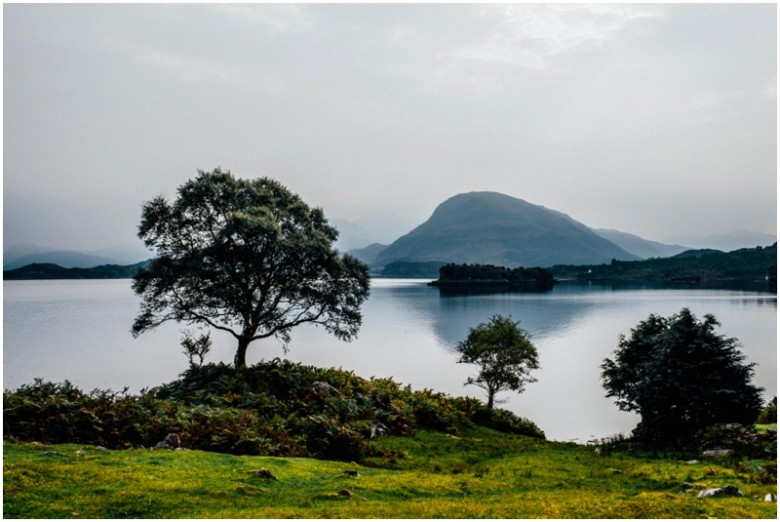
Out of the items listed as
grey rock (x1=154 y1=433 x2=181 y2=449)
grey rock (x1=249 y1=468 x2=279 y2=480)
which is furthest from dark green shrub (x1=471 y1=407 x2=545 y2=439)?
grey rock (x1=249 y1=468 x2=279 y2=480)

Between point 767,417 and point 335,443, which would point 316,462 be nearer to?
point 335,443

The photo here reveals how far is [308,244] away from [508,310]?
11289 cm

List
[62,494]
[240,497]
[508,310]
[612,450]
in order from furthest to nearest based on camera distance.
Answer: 1. [508,310]
2. [612,450]
3. [240,497]
4. [62,494]

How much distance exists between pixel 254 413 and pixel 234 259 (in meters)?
13.5

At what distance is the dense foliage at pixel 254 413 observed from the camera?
22438mm

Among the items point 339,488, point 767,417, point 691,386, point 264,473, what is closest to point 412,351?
point 767,417

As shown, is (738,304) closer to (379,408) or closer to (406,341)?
(406,341)

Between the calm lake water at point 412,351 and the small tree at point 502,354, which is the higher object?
the small tree at point 502,354

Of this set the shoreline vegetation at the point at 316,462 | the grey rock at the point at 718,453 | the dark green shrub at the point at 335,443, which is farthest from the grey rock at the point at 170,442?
the grey rock at the point at 718,453

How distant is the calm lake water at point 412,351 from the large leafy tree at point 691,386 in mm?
13620

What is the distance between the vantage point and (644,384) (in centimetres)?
3148

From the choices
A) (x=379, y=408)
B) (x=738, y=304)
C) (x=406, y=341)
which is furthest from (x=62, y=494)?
(x=738, y=304)

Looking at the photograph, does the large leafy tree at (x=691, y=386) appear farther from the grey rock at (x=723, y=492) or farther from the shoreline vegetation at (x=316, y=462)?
the grey rock at (x=723, y=492)

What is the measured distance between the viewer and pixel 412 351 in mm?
81438
